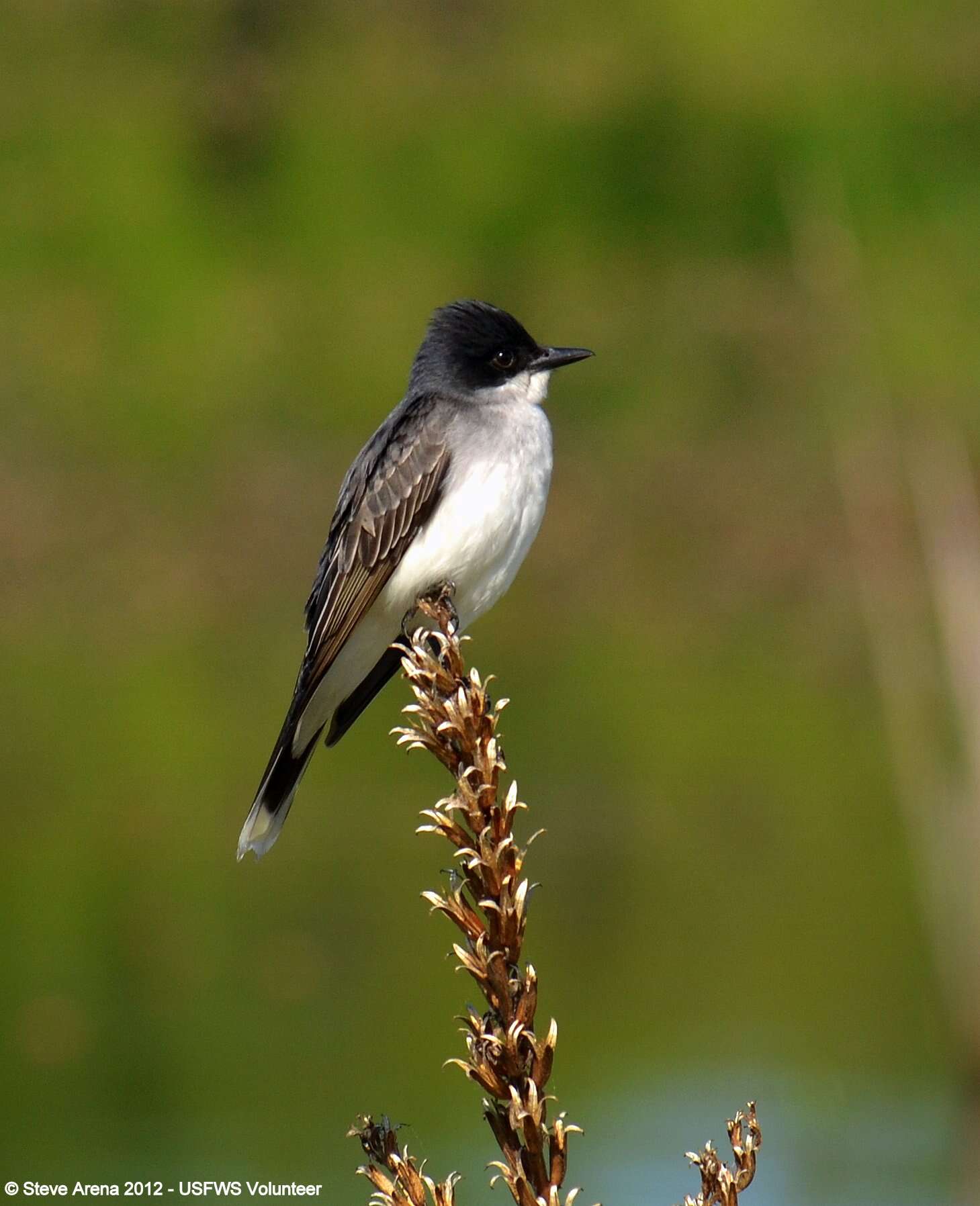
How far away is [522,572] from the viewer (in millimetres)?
22812

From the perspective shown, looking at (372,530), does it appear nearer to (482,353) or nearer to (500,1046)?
(482,353)

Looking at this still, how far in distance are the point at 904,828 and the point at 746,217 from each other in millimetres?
17704

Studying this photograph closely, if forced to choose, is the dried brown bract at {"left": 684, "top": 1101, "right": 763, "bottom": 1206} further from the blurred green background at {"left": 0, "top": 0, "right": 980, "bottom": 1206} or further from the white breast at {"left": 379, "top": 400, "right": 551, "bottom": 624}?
the blurred green background at {"left": 0, "top": 0, "right": 980, "bottom": 1206}

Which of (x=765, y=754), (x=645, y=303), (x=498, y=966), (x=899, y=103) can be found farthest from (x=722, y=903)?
(x=899, y=103)

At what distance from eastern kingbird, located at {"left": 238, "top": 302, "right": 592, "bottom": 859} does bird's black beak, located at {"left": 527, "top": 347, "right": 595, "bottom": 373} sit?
0.01 m

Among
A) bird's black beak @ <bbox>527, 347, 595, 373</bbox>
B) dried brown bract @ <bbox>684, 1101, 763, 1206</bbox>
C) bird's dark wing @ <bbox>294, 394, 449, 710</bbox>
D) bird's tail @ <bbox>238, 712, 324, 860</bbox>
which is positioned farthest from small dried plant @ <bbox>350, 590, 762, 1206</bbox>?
bird's black beak @ <bbox>527, 347, 595, 373</bbox>

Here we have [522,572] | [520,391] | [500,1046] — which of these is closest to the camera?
[500,1046]

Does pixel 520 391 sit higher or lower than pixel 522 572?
lower

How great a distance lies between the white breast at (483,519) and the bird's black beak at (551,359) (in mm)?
363

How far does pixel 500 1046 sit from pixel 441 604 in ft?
8.97

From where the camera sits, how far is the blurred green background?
11.4m

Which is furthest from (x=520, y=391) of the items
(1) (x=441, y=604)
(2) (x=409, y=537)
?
(1) (x=441, y=604)

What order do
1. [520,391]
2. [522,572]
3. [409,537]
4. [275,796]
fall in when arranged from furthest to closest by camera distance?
[522,572], [520,391], [409,537], [275,796]

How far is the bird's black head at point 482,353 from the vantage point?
274 inches
